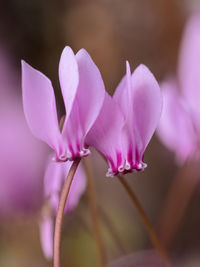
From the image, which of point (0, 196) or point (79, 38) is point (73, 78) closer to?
point (0, 196)

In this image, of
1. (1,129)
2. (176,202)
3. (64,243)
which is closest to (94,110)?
(176,202)

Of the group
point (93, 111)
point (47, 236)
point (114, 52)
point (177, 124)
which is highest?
point (93, 111)

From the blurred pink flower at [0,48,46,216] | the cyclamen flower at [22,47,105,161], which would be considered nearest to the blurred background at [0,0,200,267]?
the blurred pink flower at [0,48,46,216]

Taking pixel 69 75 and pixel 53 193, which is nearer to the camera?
pixel 69 75

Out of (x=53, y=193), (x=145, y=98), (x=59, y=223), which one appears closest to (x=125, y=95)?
(x=145, y=98)

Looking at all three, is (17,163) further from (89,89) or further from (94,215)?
(89,89)
